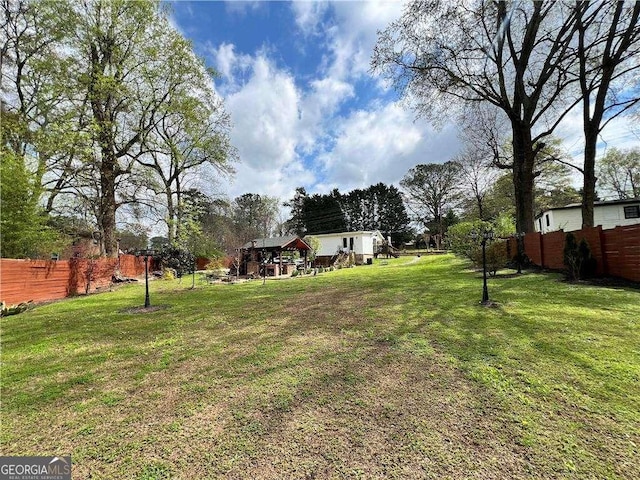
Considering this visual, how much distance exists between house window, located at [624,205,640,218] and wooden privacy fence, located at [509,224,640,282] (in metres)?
14.3

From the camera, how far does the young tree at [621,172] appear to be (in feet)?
92.3

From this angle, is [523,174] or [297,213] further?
[297,213]

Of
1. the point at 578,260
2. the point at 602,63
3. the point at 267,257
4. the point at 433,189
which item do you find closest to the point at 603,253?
the point at 578,260

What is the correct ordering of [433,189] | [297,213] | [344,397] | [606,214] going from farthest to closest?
[297,213], [433,189], [606,214], [344,397]

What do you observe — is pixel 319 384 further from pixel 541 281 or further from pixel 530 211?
pixel 530 211

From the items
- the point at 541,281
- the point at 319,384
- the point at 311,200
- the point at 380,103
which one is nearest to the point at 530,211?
the point at 541,281

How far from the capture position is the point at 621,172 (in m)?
29.5

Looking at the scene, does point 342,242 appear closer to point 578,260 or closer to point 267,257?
point 267,257

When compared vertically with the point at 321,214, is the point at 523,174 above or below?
below

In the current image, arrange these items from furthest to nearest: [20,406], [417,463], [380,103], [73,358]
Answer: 1. [380,103]
2. [73,358]
3. [20,406]
4. [417,463]

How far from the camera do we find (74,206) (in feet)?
46.2

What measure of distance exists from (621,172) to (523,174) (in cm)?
2907

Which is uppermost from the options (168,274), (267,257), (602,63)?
(602,63)

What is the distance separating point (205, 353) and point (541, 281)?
9115 millimetres
